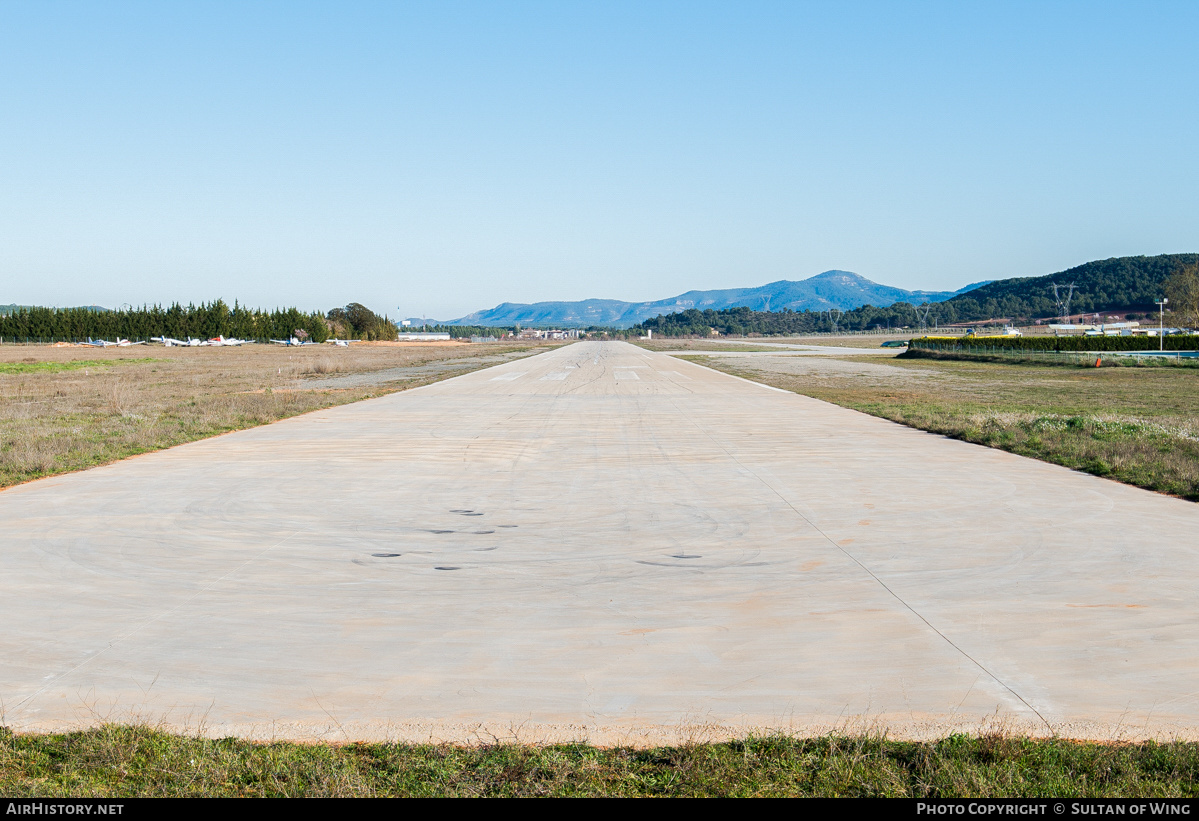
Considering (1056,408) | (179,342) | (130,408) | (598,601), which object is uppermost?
(179,342)

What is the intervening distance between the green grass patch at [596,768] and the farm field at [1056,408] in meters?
8.37

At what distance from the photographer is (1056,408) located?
74.0ft

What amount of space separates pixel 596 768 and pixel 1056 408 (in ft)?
74.8

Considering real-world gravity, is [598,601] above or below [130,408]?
below

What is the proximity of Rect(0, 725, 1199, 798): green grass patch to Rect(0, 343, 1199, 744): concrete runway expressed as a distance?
233 millimetres

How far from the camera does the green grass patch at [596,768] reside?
11.0 ft

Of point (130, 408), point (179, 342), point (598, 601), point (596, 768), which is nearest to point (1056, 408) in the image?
point (598, 601)

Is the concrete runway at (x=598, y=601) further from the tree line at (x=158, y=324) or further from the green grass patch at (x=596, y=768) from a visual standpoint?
the tree line at (x=158, y=324)

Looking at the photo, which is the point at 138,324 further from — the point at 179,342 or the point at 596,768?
the point at 596,768

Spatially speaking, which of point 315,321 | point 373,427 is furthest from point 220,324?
point 373,427

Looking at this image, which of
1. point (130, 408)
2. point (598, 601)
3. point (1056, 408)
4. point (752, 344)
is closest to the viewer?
point (598, 601)

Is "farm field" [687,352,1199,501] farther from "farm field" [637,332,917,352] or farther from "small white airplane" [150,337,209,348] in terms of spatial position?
"small white airplane" [150,337,209,348]

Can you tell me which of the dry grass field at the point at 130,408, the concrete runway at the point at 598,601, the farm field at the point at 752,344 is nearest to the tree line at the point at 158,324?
the farm field at the point at 752,344
